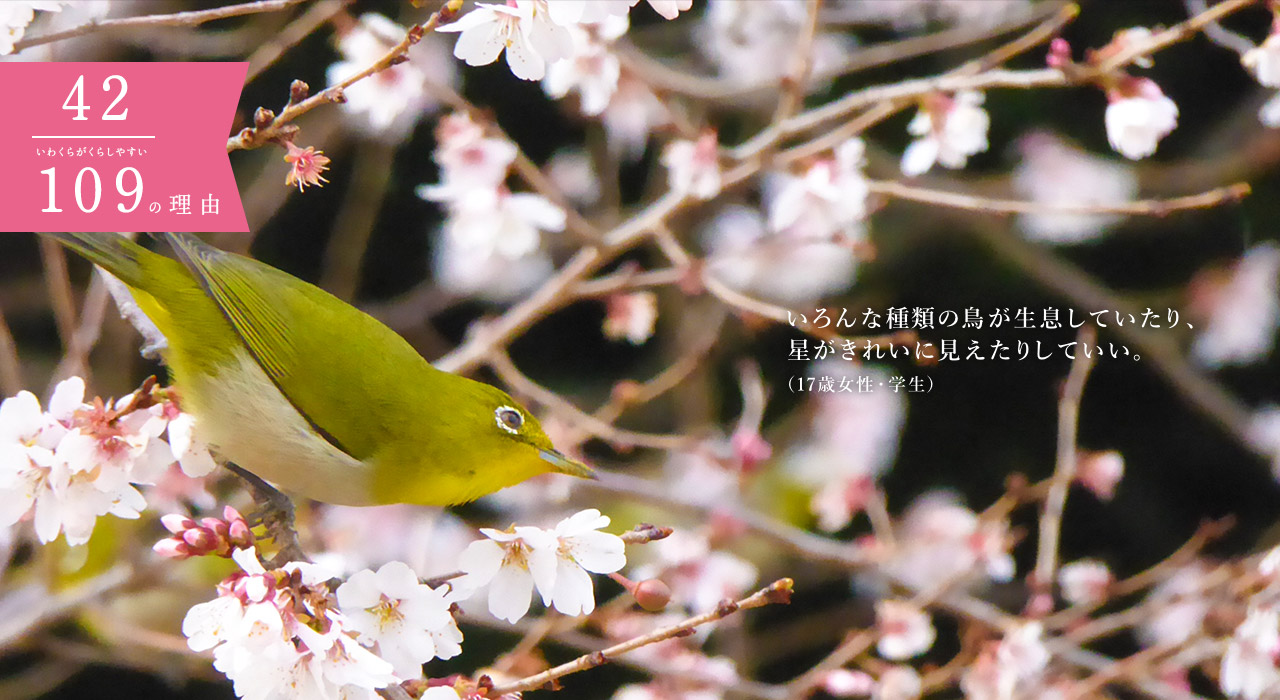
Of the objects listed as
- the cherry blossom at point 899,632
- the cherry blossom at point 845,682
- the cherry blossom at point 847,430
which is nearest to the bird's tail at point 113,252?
the cherry blossom at point 845,682

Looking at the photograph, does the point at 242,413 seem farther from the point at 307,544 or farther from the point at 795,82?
the point at 307,544

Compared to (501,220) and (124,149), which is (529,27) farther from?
(501,220)

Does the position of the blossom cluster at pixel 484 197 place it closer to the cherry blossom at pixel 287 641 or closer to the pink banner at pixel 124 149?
the pink banner at pixel 124 149

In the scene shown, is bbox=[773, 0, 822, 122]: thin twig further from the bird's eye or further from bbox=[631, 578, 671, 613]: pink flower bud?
bbox=[631, 578, 671, 613]: pink flower bud


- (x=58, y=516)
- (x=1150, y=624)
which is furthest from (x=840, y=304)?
(x=58, y=516)

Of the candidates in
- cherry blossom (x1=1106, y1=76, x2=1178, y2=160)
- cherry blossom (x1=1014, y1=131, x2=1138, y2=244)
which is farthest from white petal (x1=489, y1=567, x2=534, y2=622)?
cherry blossom (x1=1014, y1=131, x2=1138, y2=244)

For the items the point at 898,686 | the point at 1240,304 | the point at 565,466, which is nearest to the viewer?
the point at 565,466

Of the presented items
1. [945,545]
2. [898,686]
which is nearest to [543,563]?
[898,686]
